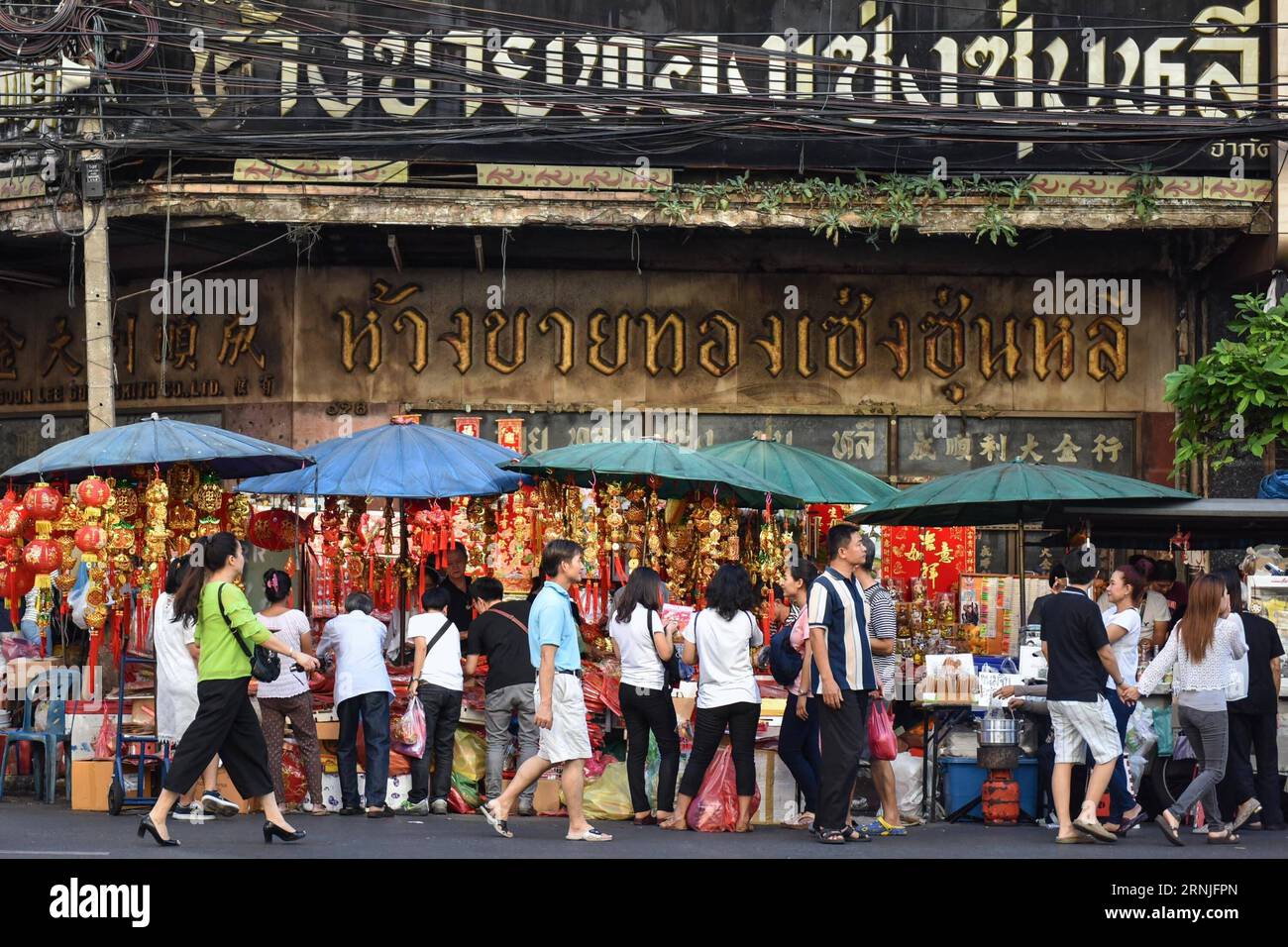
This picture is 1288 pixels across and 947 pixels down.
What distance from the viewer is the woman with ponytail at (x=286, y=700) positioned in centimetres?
1188

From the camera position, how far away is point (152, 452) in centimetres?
1219

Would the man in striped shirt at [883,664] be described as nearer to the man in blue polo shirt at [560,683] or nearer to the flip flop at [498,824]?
the man in blue polo shirt at [560,683]

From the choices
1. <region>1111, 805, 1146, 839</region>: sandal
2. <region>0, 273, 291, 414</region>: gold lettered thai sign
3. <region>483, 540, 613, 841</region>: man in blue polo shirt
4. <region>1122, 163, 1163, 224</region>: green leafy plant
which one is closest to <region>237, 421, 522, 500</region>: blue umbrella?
<region>483, 540, 613, 841</region>: man in blue polo shirt

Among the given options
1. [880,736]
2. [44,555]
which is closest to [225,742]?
[44,555]

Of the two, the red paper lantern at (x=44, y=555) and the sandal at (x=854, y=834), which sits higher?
the red paper lantern at (x=44, y=555)

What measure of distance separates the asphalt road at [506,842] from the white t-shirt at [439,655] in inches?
40.0

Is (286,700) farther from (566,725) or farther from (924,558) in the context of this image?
(924,558)

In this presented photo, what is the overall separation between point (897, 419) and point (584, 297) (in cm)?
366

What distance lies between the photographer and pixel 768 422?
59.5ft

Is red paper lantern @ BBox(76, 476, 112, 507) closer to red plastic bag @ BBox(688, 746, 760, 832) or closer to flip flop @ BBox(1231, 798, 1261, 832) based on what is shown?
red plastic bag @ BBox(688, 746, 760, 832)

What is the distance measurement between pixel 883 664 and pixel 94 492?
591 cm

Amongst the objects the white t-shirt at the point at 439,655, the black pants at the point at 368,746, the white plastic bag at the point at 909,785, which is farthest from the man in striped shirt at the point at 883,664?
the black pants at the point at 368,746

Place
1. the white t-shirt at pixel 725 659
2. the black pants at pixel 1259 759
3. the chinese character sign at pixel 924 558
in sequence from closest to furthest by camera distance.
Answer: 1. the white t-shirt at pixel 725 659
2. the black pants at pixel 1259 759
3. the chinese character sign at pixel 924 558

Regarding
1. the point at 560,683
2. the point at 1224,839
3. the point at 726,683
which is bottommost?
the point at 1224,839
